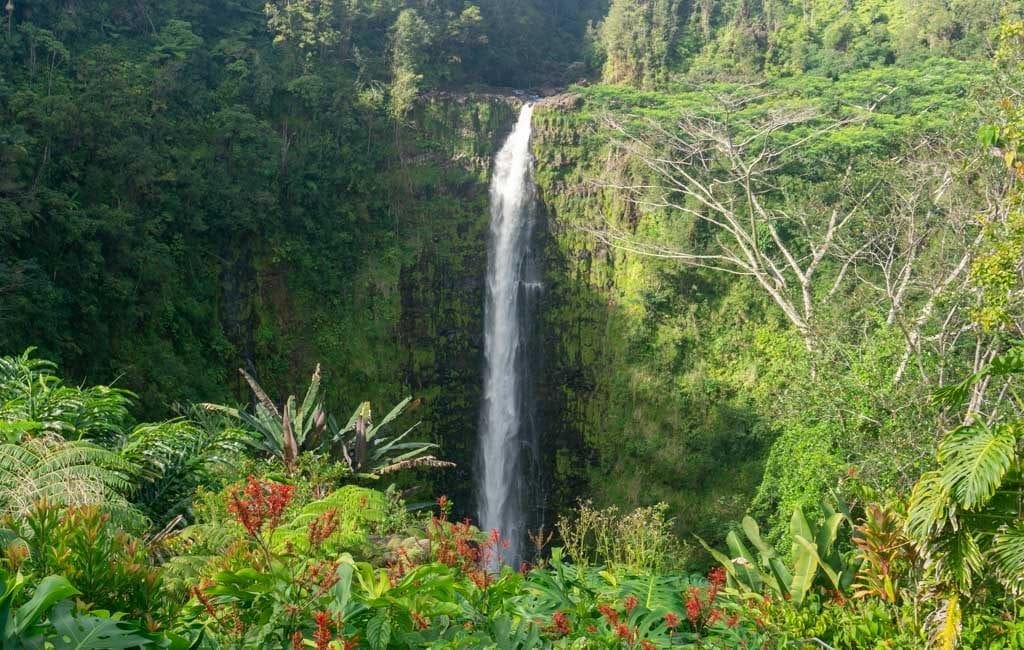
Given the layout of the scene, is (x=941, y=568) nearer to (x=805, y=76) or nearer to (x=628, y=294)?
(x=628, y=294)

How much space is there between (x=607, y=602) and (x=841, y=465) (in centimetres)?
597

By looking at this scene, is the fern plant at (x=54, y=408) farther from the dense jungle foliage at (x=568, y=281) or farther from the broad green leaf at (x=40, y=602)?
the broad green leaf at (x=40, y=602)

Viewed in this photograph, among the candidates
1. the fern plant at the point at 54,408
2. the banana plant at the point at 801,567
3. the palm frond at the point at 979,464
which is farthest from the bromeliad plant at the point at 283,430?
the palm frond at the point at 979,464

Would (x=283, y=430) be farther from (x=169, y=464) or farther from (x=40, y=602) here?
(x=40, y=602)

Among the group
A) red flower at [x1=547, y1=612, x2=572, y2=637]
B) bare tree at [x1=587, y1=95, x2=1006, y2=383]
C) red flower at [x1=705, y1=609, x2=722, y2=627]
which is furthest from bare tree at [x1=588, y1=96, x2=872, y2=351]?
red flower at [x1=547, y1=612, x2=572, y2=637]

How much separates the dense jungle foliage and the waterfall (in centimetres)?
35

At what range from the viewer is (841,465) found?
9211 millimetres

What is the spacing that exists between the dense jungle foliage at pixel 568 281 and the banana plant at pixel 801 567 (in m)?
0.04

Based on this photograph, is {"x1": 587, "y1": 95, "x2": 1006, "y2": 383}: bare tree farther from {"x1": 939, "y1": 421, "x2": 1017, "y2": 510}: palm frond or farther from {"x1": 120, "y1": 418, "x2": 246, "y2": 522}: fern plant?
{"x1": 120, "y1": 418, "x2": 246, "y2": 522}: fern plant

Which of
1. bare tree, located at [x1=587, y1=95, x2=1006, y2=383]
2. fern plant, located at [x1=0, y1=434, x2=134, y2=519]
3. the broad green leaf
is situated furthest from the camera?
bare tree, located at [x1=587, y1=95, x2=1006, y2=383]

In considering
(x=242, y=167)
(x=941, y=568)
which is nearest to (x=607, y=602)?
(x=941, y=568)

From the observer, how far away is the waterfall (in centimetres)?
1698

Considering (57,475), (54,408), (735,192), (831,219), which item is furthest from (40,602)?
(735,192)

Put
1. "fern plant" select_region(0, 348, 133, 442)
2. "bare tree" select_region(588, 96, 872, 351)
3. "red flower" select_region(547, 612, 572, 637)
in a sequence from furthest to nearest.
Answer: "bare tree" select_region(588, 96, 872, 351)
"fern plant" select_region(0, 348, 133, 442)
"red flower" select_region(547, 612, 572, 637)
